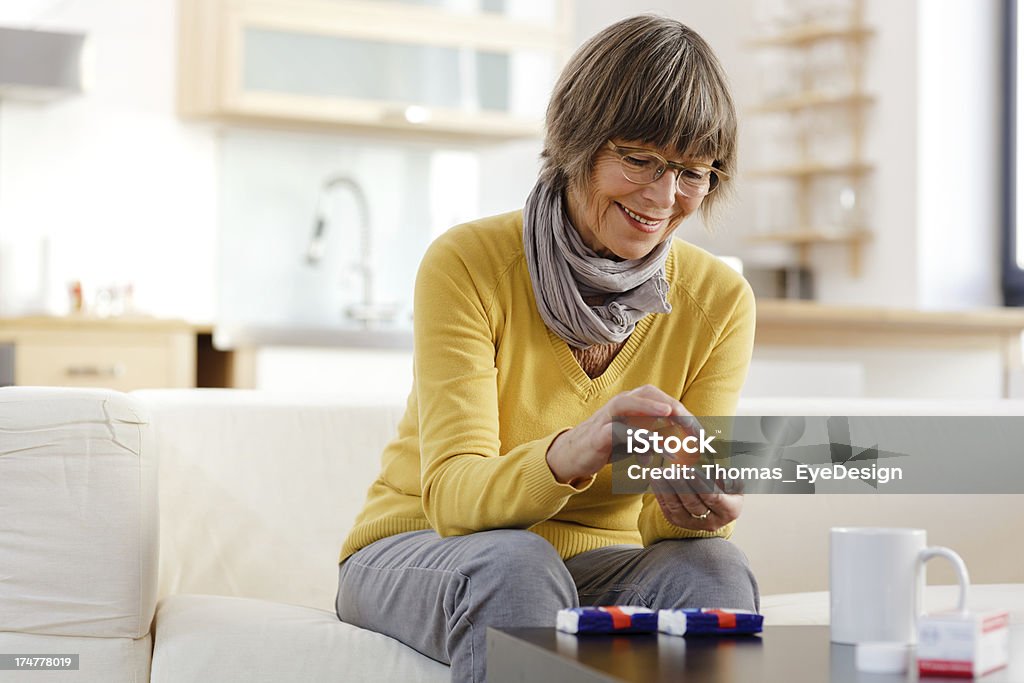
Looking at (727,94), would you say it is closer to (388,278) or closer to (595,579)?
(595,579)

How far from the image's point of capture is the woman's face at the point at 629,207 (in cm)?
156

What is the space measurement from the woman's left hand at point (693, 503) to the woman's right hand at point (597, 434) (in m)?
0.09

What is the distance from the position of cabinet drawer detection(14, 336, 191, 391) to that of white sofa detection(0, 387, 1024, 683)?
2038 mm

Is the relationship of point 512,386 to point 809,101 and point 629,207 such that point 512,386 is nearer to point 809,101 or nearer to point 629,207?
point 629,207

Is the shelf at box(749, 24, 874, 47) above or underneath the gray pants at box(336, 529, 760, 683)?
above

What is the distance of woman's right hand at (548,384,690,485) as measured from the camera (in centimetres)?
128

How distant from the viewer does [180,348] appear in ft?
13.5

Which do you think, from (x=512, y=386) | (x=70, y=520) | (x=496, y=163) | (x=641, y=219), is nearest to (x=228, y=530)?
(x=70, y=520)

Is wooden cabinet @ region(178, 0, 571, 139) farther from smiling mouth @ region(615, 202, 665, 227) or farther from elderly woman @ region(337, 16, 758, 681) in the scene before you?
smiling mouth @ region(615, 202, 665, 227)

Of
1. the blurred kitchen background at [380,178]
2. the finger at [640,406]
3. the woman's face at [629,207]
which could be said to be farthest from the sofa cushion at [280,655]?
the blurred kitchen background at [380,178]

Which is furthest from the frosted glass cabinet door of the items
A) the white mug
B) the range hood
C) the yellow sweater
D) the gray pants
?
the white mug

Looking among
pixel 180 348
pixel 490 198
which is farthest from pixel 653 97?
pixel 490 198

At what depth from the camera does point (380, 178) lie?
16.7 feet

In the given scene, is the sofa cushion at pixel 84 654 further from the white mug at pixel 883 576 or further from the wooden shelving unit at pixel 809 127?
the wooden shelving unit at pixel 809 127
